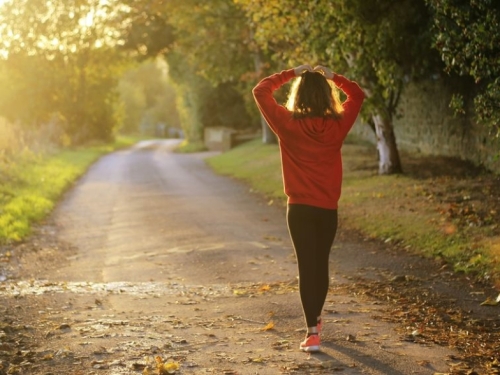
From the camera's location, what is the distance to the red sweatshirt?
6.54 meters

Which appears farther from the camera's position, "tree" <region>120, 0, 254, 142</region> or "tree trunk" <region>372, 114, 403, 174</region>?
"tree" <region>120, 0, 254, 142</region>

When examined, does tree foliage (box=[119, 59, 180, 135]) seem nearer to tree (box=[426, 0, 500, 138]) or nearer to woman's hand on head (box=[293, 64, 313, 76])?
tree (box=[426, 0, 500, 138])

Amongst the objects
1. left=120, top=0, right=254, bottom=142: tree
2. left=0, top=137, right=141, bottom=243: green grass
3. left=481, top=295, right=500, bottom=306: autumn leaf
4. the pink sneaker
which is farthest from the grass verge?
left=120, top=0, right=254, bottom=142: tree

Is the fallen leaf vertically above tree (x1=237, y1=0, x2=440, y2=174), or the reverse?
tree (x1=237, y1=0, x2=440, y2=174)

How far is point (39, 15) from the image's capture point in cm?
4725

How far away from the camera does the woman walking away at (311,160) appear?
256 inches

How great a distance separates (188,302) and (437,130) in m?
15.1

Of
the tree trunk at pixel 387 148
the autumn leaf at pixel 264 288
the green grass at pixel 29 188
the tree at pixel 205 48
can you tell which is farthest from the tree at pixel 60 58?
the autumn leaf at pixel 264 288

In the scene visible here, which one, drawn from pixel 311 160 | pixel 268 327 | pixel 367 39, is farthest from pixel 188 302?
pixel 367 39

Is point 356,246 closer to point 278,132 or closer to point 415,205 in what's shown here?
point 415,205

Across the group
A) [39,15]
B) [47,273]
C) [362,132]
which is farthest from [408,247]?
[39,15]

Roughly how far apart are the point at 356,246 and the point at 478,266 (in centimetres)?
272

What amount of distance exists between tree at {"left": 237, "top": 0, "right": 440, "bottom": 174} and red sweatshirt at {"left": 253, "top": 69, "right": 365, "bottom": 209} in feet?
34.8

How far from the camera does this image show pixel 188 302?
887 cm
